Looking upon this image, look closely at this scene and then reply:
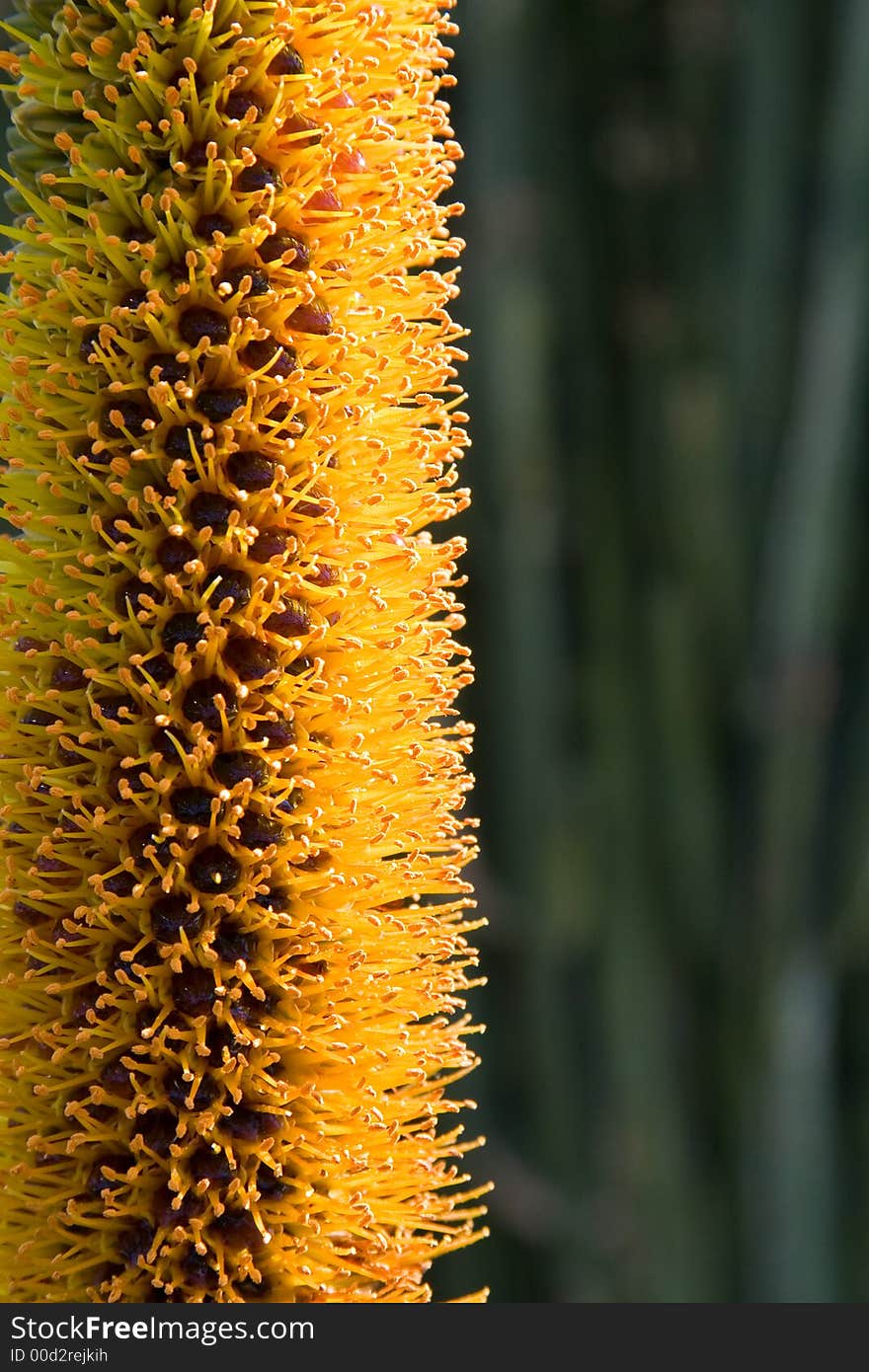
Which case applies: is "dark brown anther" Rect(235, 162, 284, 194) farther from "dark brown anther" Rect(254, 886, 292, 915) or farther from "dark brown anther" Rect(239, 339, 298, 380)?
"dark brown anther" Rect(254, 886, 292, 915)

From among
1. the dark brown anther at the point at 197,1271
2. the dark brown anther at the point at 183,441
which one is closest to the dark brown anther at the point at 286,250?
the dark brown anther at the point at 183,441

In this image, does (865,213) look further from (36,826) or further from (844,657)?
(36,826)

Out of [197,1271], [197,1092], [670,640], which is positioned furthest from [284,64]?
[670,640]

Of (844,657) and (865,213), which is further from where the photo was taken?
(844,657)

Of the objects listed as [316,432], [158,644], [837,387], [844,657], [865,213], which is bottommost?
[158,644]

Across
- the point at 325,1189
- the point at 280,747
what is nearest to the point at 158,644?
the point at 280,747

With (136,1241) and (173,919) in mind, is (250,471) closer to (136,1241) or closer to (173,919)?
(173,919)
